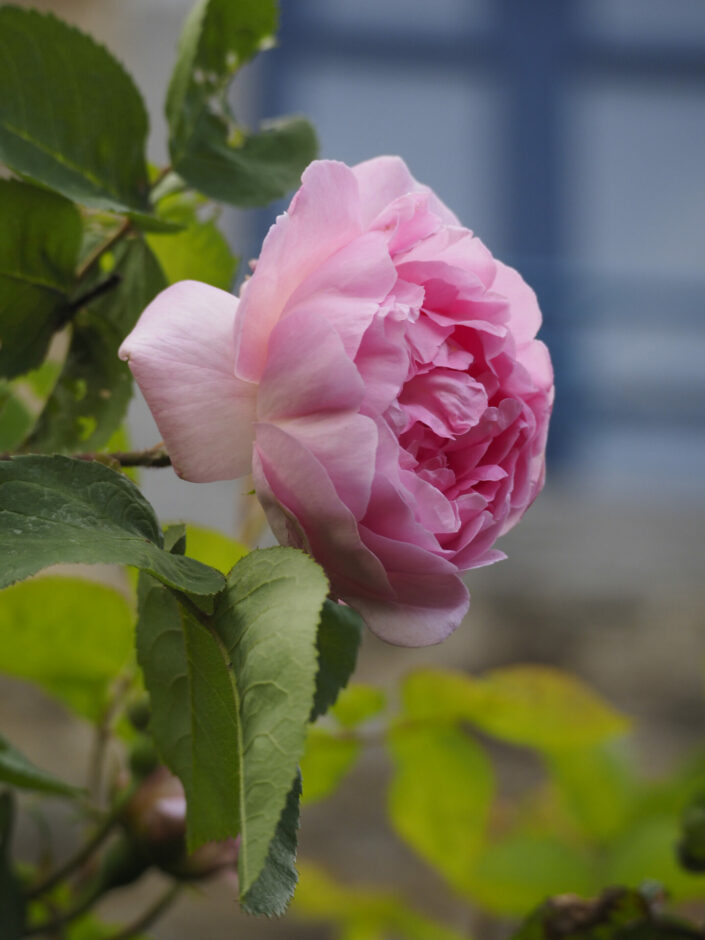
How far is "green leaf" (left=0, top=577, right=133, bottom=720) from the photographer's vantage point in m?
0.28

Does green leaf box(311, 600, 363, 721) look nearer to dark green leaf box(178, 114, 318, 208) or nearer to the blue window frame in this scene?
dark green leaf box(178, 114, 318, 208)

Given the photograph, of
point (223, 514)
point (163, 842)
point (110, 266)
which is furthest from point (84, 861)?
point (223, 514)

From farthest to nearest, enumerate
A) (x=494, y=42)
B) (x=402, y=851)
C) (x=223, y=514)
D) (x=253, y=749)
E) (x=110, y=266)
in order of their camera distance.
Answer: (x=494, y=42), (x=223, y=514), (x=402, y=851), (x=110, y=266), (x=253, y=749)

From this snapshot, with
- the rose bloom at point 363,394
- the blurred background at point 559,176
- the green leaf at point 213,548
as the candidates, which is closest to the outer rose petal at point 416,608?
the rose bloom at point 363,394

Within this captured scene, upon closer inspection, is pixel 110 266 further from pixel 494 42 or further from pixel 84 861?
pixel 494 42

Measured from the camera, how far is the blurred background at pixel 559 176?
1.30 meters

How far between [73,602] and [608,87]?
221cm

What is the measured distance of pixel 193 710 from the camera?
153mm

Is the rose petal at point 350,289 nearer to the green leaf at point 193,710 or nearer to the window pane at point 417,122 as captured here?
the green leaf at point 193,710

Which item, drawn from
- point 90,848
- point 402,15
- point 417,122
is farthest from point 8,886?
point 402,15

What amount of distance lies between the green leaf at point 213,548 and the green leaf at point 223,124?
83 mm

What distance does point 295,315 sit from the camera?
0.14 m

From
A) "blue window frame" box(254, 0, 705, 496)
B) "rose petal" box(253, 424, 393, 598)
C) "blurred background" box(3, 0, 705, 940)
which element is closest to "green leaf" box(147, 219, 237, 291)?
"rose petal" box(253, 424, 393, 598)

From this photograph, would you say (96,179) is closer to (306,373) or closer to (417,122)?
(306,373)
